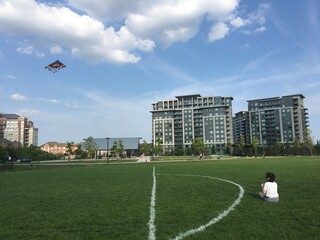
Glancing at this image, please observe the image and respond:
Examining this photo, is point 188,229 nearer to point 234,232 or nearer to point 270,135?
point 234,232

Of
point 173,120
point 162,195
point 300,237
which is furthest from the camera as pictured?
point 173,120

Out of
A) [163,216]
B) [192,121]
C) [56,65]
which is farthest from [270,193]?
[192,121]

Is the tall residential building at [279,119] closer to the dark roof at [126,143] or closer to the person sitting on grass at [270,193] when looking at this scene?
the dark roof at [126,143]

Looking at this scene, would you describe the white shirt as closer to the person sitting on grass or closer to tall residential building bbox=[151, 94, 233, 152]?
the person sitting on grass

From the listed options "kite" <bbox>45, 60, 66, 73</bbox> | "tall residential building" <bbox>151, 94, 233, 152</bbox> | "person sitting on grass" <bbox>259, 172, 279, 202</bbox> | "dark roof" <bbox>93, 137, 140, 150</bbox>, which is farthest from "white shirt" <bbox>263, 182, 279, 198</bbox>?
"tall residential building" <bbox>151, 94, 233, 152</bbox>

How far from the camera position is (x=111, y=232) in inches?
262

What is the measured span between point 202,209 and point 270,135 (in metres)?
179

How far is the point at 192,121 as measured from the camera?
17975 centimetres

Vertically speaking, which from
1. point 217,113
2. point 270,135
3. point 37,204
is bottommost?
point 37,204

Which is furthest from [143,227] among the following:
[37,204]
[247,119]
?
[247,119]

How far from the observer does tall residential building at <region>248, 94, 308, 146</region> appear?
167 metres

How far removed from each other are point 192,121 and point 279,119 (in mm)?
48789

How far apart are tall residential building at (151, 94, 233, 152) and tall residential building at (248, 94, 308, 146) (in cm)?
1910

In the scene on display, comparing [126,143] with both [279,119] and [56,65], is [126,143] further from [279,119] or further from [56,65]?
[56,65]
